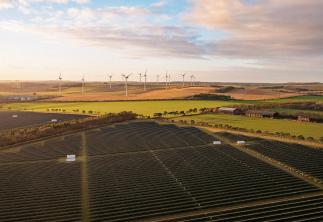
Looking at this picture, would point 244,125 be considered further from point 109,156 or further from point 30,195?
point 30,195

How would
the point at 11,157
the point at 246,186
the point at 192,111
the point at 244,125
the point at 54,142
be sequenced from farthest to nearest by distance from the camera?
the point at 192,111 < the point at 244,125 < the point at 54,142 < the point at 11,157 < the point at 246,186

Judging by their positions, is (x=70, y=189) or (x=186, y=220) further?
(x=70, y=189)

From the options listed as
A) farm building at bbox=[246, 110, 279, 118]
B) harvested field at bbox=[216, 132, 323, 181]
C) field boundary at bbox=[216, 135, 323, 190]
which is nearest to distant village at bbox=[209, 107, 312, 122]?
farm building at bbox=[246, 110, 279, 118]

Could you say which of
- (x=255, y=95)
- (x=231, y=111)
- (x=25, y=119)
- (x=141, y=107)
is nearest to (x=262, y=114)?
(x=231, y=111)

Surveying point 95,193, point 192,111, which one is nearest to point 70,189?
point 95,193

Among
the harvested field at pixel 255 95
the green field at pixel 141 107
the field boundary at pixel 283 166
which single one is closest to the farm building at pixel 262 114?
the green field at pixel 141 107
